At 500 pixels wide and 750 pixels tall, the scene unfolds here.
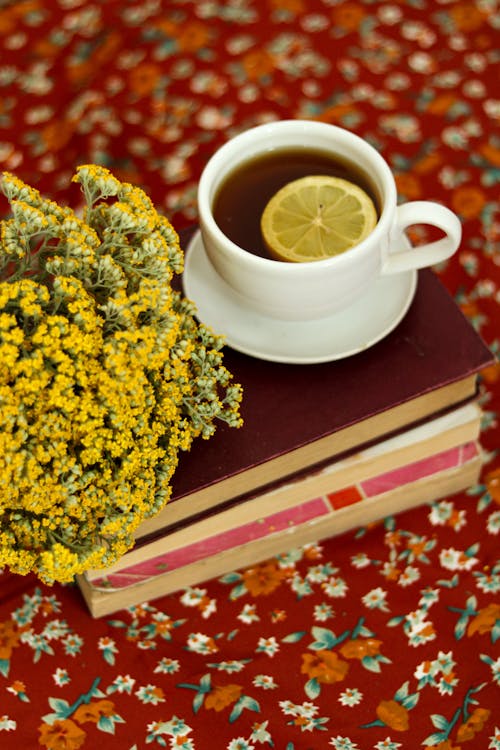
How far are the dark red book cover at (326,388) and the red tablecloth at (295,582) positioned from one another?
21cm

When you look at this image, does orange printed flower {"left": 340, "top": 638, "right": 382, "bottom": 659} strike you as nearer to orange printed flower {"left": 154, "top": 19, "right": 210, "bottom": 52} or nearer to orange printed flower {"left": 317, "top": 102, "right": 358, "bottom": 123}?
orange printed flower {"left": 317, "top": 102, "right": 358, "bottom": 123}

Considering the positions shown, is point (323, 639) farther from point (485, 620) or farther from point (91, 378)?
point (91, 378)

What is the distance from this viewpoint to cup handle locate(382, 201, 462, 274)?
787 millimetres

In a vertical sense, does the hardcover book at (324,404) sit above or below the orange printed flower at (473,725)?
above

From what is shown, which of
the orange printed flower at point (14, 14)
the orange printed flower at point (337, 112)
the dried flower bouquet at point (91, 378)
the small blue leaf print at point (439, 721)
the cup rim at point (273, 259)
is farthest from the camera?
the orange printed flower at point (14, 14)

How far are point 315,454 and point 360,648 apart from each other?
21cm

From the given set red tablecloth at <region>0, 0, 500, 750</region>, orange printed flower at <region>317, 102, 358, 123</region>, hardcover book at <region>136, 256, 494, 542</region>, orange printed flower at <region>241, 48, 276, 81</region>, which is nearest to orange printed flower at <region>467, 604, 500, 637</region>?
red tablecloth at <region>0, 0, 500, 750</region>

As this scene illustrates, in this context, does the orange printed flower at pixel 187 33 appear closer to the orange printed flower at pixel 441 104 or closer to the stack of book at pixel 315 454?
the orange printed flower at pixel 441 104

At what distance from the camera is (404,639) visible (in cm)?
89

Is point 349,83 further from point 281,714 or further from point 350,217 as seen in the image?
point 281,714

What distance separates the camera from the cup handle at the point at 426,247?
0.79m

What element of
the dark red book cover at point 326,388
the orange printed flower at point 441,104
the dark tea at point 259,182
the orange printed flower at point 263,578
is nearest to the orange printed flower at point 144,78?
the orange printed flower at point 441,104

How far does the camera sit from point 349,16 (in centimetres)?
135

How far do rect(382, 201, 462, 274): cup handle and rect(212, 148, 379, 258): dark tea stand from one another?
0.04 meters
